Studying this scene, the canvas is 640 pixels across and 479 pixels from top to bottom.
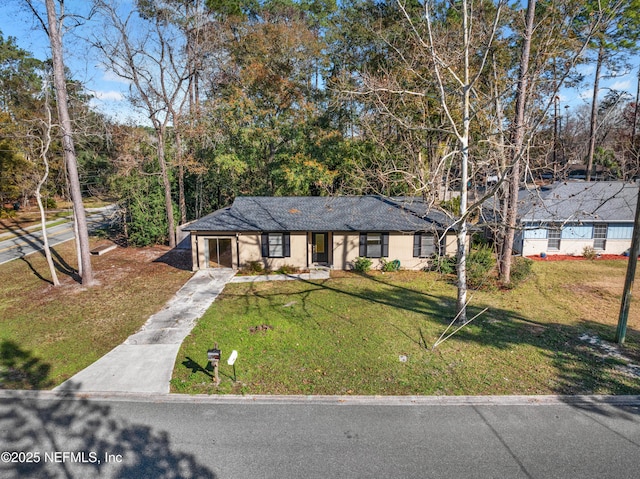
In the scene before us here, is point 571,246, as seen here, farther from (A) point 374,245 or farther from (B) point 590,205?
(A) point 374,245

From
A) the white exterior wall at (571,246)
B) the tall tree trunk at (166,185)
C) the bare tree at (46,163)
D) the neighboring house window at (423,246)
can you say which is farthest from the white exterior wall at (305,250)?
the tall tree trunk at (166,185)

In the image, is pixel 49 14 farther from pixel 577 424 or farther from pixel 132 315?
pixel 577 424

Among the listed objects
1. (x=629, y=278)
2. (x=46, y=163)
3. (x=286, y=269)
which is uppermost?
(x=46, y=163)

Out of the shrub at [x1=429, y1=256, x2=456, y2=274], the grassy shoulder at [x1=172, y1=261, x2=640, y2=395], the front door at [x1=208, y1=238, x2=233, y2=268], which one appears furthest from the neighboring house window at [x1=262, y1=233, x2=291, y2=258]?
the shrub at [x1=429, y1=256, x2=456, y2=274]

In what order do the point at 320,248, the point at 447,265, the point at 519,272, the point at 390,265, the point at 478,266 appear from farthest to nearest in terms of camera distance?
the point at 320,248 < the point at 390,265 < the point at 447,265 < the point at 519,272 < the point at 478,266

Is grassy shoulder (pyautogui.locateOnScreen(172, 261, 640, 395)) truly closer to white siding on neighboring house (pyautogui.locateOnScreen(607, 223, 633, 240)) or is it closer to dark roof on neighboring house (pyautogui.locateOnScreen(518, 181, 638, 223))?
dark roof on neighboring house (pyautogui.locateOnScreen(518, 181, 638, 223))

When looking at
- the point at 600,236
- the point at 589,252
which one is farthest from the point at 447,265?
the point at 600,236
